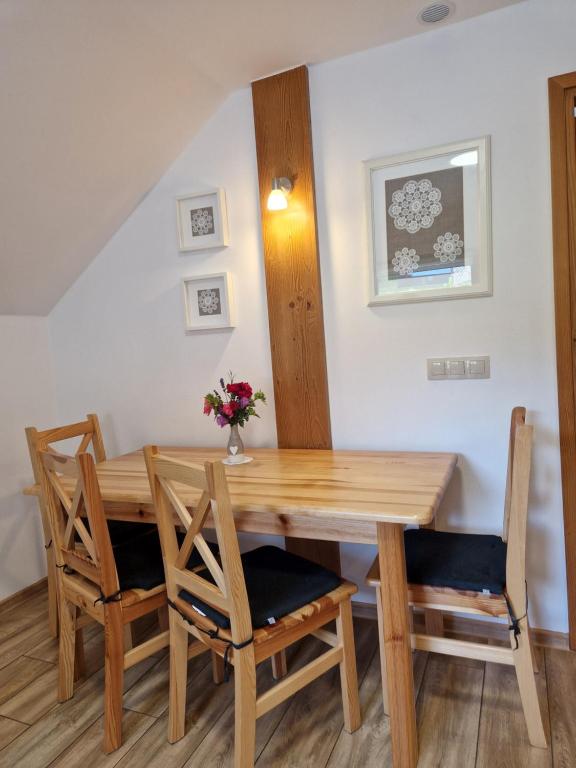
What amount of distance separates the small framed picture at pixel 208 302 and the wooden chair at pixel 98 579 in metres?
1.03

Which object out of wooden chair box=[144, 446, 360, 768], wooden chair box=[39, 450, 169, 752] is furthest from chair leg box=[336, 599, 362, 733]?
wooden chair box=[39, 450, 169, 752]

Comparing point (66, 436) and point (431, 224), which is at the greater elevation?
point (431, 224)

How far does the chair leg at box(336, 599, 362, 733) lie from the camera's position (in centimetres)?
166

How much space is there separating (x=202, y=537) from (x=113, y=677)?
63cm

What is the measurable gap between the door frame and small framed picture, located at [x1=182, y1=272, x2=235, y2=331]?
1422 millimetres

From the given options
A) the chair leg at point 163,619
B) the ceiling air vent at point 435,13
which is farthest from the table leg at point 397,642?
the ceiling air vent at point 435,13

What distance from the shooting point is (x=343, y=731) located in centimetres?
→ 169

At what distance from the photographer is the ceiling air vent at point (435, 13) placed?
1.91 m

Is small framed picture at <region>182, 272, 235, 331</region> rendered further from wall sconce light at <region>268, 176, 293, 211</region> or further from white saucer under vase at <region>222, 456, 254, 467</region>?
white saucer under vase at <region>222, 456, 254, 467</region>

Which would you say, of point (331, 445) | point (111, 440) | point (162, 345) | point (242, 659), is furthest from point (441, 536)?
point (111, 440)

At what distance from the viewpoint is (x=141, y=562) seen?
6.23ft

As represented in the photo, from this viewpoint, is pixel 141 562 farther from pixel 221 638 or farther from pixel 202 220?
pixel 202 220

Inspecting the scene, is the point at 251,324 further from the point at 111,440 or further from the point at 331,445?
the point at 111,440

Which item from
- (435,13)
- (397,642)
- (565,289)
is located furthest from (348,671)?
(435,13)
